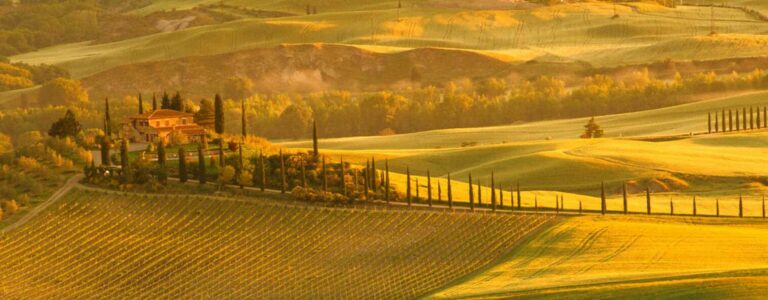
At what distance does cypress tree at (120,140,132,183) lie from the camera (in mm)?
107188

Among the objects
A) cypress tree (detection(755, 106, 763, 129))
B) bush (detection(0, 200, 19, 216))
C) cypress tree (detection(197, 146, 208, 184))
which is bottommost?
bush (detection(0, 200, 19, 216))

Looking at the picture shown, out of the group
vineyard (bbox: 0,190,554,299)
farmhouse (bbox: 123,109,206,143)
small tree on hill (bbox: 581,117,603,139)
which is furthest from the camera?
small tree on hill (bbox: 581,117,603,139)

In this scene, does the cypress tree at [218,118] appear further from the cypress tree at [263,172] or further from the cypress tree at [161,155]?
the cypress tree at [263,172]

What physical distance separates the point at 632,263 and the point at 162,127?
Result: 41.0m

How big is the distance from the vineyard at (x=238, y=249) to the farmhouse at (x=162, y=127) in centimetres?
1274

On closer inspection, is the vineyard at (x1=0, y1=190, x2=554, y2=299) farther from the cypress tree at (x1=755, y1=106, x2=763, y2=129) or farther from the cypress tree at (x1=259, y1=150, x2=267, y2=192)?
the cypress tree at (x1=755, y1=106, x2=763, y2=129)

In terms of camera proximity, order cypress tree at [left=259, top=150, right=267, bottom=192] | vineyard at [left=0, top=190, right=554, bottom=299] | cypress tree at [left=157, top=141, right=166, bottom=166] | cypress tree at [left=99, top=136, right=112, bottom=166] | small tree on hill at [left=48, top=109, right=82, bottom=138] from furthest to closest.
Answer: small tree on hill at [left=48, top=109, right=82, bottom=138] → cypress tree at [left=99, top=136, right=112, bottom=166] → cypress tree at [left=157, top=141, right=166, bottom=166] → cypress tree at [left=259, top=150, right=267, bottom=192] → vineyard at [left=0, top=190, right=554, bottom=299]

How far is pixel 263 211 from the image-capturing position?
338ft

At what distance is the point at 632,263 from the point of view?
285ft

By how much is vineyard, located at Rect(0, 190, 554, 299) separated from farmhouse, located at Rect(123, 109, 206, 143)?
502 inches

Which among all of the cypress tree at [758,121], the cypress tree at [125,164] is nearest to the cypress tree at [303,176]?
the cypress tree at [125,164]

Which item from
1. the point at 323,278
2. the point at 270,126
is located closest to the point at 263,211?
the point at 323,278

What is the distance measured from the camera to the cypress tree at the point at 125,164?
107 m

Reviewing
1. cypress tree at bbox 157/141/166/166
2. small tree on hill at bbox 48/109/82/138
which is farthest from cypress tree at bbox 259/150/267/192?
small tree on hill at bbox 48/109/82/138
